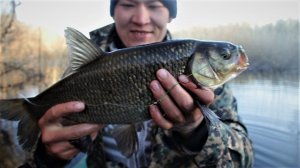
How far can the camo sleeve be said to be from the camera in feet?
7.22

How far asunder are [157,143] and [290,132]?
12851mm

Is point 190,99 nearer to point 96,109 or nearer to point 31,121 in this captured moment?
point 96,109

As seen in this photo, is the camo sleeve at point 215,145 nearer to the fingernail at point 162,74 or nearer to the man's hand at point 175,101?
the man's hand at point 175,101

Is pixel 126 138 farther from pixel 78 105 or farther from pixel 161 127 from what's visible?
Answer: pixel 78 105

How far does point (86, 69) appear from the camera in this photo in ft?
6.52

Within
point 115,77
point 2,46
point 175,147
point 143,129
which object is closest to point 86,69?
point 115,77

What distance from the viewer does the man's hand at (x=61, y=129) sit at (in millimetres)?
1953

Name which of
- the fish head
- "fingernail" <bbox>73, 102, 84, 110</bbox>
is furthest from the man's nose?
"fingernail" <bbox>73, 102, 84, 110</bbox>

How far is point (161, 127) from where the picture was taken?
205 centimetres

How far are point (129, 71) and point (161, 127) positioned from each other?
39 cm

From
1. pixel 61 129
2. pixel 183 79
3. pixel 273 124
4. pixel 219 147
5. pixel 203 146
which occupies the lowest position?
pixel 273 124

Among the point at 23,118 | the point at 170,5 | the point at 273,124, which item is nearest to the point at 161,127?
the point at 23,118

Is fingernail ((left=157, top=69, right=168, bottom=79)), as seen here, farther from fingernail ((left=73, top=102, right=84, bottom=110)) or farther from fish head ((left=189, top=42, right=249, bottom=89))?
fingernail ((left=73, top=102, right=84, bottom=110))

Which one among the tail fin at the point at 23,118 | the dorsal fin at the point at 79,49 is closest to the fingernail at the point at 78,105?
the dorsal fin at the point at 79,49
